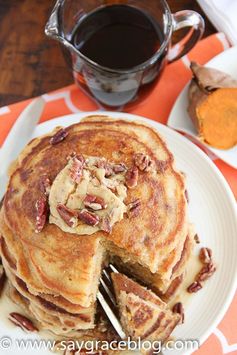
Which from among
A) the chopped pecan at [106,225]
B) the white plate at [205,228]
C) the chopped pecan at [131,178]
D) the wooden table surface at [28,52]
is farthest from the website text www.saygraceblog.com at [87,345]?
the wooden table surface at [28,52]

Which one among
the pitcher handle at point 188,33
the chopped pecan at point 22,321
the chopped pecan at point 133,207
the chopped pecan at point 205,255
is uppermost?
the pitcher handle at point 188,33

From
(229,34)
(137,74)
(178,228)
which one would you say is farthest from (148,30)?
(178,228)

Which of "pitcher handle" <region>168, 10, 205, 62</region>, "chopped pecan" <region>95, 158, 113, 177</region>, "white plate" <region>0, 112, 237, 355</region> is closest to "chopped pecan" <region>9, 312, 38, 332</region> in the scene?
"white plate" <region>0, 112, 237, 355</region>

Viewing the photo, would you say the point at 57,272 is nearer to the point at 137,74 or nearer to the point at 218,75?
the point at 137,74

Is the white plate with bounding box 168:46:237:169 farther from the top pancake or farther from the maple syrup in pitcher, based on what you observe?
the top pancake

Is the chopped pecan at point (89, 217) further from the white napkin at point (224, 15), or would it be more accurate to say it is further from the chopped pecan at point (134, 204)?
the white napkin at point (224, 15)
